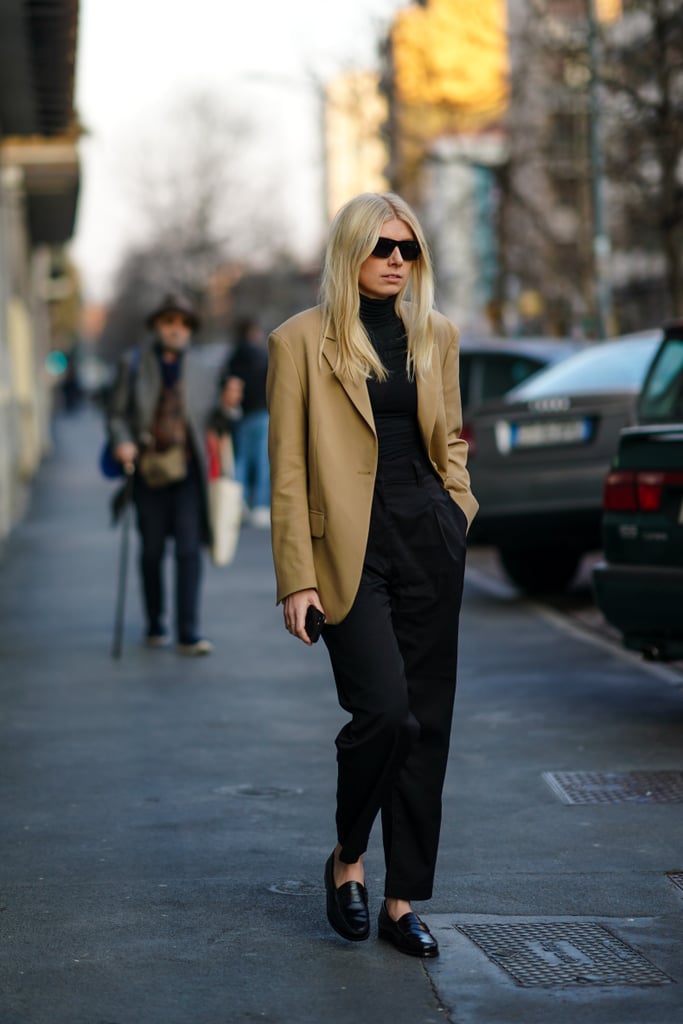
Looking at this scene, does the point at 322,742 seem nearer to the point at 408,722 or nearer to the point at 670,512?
the point at 670,512

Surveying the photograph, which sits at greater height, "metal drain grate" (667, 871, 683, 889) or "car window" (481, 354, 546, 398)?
"car window" (481, 354, 546, 398)

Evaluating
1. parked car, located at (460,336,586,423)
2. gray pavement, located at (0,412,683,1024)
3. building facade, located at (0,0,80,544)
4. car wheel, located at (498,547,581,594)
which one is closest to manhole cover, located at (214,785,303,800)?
gray pavement, located at (0,412,683,1024)

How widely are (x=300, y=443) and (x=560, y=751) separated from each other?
3134 millimetres

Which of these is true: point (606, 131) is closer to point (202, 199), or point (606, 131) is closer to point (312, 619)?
point (312, 619)

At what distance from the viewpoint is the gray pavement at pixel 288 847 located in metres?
4.59

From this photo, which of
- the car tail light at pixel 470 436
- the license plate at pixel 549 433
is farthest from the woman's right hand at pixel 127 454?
the license plate at pixel 549 433

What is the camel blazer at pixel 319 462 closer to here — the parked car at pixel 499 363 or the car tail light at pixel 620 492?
the car tail light at pixel 620 492

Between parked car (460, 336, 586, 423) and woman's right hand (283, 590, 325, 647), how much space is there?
38.9 ft

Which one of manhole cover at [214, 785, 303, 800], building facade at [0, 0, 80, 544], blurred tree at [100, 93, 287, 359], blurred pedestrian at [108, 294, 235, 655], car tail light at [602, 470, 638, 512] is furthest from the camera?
blurred tree at [100, 93, 287, 359]

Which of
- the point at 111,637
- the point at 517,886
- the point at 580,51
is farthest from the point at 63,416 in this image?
the point at 517,886

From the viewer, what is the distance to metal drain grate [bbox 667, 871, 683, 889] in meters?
5.59

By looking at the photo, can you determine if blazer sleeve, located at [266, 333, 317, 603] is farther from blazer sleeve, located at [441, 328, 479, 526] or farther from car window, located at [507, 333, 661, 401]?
car window, located at [507, 333, 661, 401]

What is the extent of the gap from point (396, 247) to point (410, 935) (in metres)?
1.68

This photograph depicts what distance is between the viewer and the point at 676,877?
567cm
